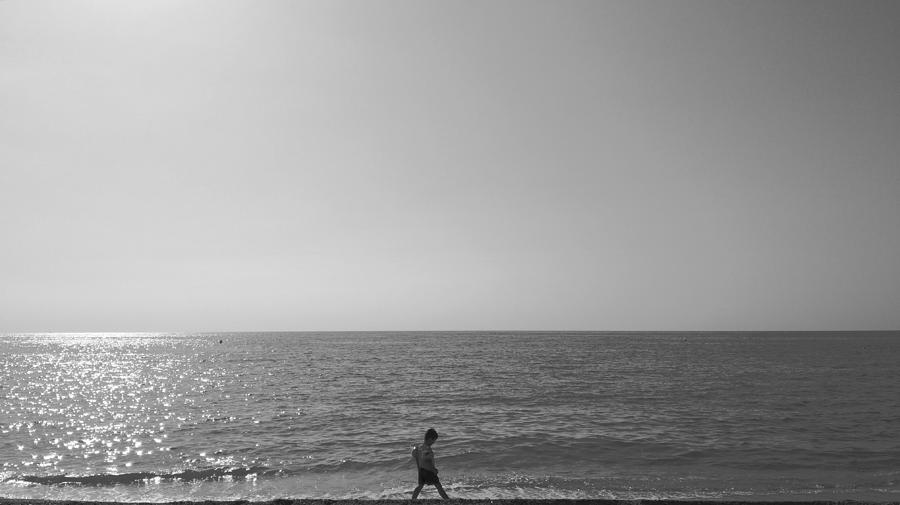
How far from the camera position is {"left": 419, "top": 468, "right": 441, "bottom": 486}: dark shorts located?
1198 centimetres

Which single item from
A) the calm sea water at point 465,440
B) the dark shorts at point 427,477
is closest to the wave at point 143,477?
the calm sea water at point 465,440

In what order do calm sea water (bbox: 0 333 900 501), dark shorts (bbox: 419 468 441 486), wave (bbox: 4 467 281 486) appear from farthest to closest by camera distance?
wave (bbox: 4 467 281 486)
calm sea water (bbox: 0 333 900 501)
dark shorts (bbox: 419 468 441 486)

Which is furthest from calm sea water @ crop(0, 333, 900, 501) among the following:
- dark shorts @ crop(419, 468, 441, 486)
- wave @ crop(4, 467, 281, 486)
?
dark shorts @ crop(419, 468, 441, 486)

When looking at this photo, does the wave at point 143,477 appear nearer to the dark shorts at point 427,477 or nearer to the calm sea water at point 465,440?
the calm sea water at point 465,440

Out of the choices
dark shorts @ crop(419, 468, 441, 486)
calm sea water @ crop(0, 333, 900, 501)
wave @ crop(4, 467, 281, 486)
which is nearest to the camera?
dark shorts @ crop(419, 468, 441, 486)

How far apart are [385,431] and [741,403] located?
21061 mm

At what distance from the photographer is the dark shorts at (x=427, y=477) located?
12.0 m

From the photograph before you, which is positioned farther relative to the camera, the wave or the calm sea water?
the wave

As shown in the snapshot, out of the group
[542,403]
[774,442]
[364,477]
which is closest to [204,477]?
[364,477]

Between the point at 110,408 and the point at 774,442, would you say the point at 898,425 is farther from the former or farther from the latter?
the point at 110,408

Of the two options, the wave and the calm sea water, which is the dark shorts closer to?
the calm sea water

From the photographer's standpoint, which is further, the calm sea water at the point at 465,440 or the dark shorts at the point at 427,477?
the calm sea water at the point at 465,440

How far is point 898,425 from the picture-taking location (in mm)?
23234

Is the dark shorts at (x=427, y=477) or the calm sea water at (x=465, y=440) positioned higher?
the dark shorts at (x=427, y=477)
